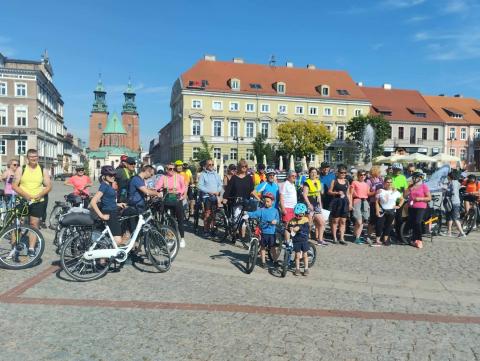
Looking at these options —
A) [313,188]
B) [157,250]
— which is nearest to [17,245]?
[157,250]

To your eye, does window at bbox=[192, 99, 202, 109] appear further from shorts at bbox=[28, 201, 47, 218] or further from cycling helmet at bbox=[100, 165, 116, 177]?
cycling helmet at bbox=[100, 165, 116, 177]

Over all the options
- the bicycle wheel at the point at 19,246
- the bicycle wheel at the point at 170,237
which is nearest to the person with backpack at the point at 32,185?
the bicycle wheel at the point at 19,246

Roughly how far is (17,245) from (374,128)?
61316 mm

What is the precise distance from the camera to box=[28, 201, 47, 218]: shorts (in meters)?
8.31

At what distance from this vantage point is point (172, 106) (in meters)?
78.1

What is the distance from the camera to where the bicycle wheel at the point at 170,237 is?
8.09 m

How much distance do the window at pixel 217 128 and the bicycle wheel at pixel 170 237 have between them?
5844 cm

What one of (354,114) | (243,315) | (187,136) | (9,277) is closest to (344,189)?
(243,315)

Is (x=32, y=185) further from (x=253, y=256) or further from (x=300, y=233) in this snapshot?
(x=300, y=233)

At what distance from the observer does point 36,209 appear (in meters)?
8.41

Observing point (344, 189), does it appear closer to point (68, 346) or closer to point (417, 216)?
point (417, 216)

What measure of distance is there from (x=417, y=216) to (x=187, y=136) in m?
56.9

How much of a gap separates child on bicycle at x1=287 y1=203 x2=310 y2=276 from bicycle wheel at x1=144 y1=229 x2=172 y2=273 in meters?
2.24

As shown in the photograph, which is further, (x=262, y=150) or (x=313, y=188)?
(x=262, y=150)
